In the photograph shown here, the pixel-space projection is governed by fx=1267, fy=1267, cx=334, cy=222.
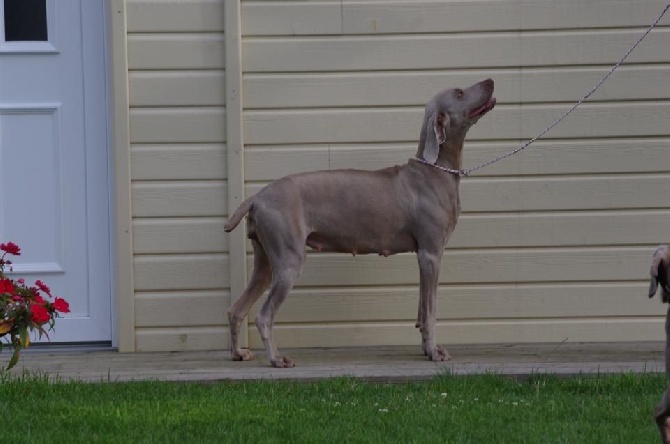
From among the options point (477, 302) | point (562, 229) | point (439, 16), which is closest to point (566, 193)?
point (562, 229)

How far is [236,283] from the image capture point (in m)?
6.89

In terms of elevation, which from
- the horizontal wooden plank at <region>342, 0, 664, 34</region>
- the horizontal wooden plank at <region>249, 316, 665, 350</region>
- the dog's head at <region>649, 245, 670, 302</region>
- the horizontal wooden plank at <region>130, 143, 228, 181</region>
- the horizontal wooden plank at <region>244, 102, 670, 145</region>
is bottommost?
the horizontal wooden plank at <region>249, 316, 665, 350</region>

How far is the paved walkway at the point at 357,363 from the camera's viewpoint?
19.5 ft

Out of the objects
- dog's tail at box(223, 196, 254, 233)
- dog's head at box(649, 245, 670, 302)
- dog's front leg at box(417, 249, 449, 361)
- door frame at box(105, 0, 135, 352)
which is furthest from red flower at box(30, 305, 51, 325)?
dog's head at box(649, 245, 670, 302)

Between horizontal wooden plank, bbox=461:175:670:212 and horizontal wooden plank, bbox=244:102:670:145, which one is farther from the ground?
horizontal wooden plank, bbox=244:102:670:145

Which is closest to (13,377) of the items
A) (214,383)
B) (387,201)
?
(214,383)

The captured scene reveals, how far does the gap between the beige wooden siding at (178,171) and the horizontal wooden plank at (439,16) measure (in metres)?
0.40

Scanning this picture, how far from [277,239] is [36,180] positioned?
154 cm

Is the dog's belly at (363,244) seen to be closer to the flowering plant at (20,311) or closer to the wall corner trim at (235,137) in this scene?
the wall corner trim at (235,137)

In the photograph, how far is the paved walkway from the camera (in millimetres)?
5953

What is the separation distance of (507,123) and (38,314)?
2929 millimetres

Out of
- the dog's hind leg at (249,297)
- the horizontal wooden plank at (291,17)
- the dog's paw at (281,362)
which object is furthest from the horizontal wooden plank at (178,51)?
the dog's paw at (281,362)

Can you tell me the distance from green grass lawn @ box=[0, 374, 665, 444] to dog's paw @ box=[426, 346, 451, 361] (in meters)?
0.63

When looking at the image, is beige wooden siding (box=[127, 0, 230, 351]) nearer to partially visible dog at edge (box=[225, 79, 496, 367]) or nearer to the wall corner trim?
the wall corner trim
